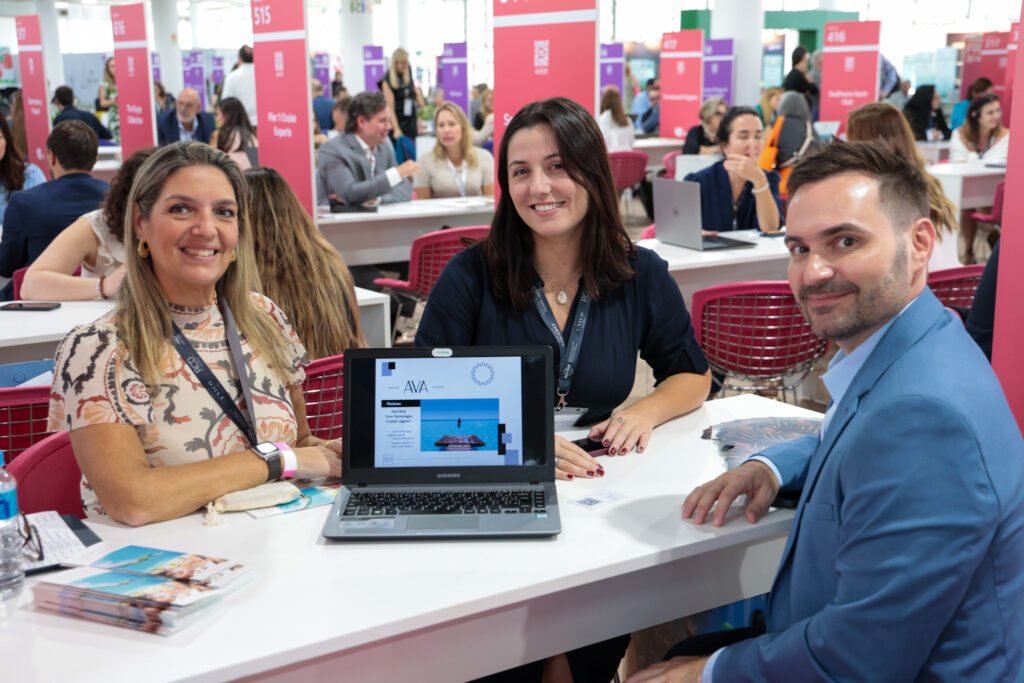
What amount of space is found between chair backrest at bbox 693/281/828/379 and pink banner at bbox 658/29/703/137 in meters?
8.61

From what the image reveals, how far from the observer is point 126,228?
204 cm

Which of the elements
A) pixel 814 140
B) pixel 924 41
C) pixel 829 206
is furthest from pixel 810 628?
pixel 924 41

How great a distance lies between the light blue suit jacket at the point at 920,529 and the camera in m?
1.34

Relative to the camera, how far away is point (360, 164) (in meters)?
6.54

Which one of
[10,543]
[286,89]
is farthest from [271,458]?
[286,89]

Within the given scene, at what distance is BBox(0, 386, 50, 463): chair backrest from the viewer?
260 centimetres

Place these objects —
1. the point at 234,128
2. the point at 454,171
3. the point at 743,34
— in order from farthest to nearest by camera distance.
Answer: the point at 743,34, the point at 234,128, the point at 454,171

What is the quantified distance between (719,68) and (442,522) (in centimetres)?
1144

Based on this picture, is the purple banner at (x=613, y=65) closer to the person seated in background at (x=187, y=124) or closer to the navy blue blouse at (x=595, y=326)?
the person seated in background at (x=187, y=124)

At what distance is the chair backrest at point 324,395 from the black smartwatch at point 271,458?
0.78 metres

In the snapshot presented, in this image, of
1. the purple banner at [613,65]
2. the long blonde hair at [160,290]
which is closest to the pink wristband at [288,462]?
the long blonde hair at [160,290]

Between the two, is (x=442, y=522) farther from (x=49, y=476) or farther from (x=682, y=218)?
(x=682, y=218)

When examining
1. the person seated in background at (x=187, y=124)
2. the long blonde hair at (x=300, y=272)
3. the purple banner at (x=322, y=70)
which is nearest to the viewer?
the long blonde hair at (x=300, y=272)

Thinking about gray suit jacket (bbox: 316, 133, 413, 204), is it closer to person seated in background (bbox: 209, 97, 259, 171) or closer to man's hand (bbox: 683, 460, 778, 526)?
person seated in background (bbox: 209, 97, 259, 171)
